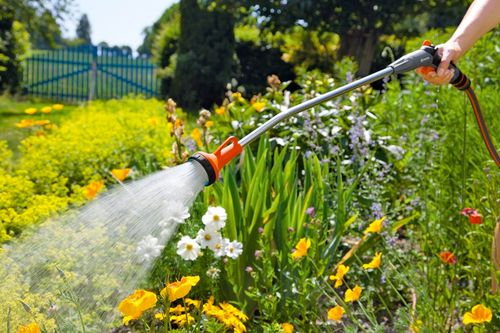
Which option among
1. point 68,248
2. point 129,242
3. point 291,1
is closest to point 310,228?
point 129,242

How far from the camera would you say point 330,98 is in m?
1.79

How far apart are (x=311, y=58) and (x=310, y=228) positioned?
1136 cm

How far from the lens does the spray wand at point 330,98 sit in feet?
5.40

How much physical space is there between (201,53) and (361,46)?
3.10 metres

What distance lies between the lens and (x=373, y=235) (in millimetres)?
3074

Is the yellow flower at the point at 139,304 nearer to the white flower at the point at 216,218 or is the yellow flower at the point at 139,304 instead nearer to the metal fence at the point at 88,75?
the white flower at the point at 216,218

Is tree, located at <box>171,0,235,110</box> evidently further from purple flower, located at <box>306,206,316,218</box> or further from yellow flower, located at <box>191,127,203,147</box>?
purple flower, located at <box>306,206,316,218</box>

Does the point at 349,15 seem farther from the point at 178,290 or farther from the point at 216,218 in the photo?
the point at 178,290

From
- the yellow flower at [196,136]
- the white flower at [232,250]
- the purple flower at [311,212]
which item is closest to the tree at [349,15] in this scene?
the yellow flower at [196,136]

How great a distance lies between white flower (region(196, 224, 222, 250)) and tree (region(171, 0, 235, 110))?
1088 centimetres

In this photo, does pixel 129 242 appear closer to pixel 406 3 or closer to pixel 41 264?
pixel 41 264

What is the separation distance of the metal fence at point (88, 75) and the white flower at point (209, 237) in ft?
48.5

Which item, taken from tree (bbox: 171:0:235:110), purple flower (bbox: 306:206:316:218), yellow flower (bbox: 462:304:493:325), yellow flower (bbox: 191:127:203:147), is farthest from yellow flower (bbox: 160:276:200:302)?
tree (bbox: 171:0:235:110)

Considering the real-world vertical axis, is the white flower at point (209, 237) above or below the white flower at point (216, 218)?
below
